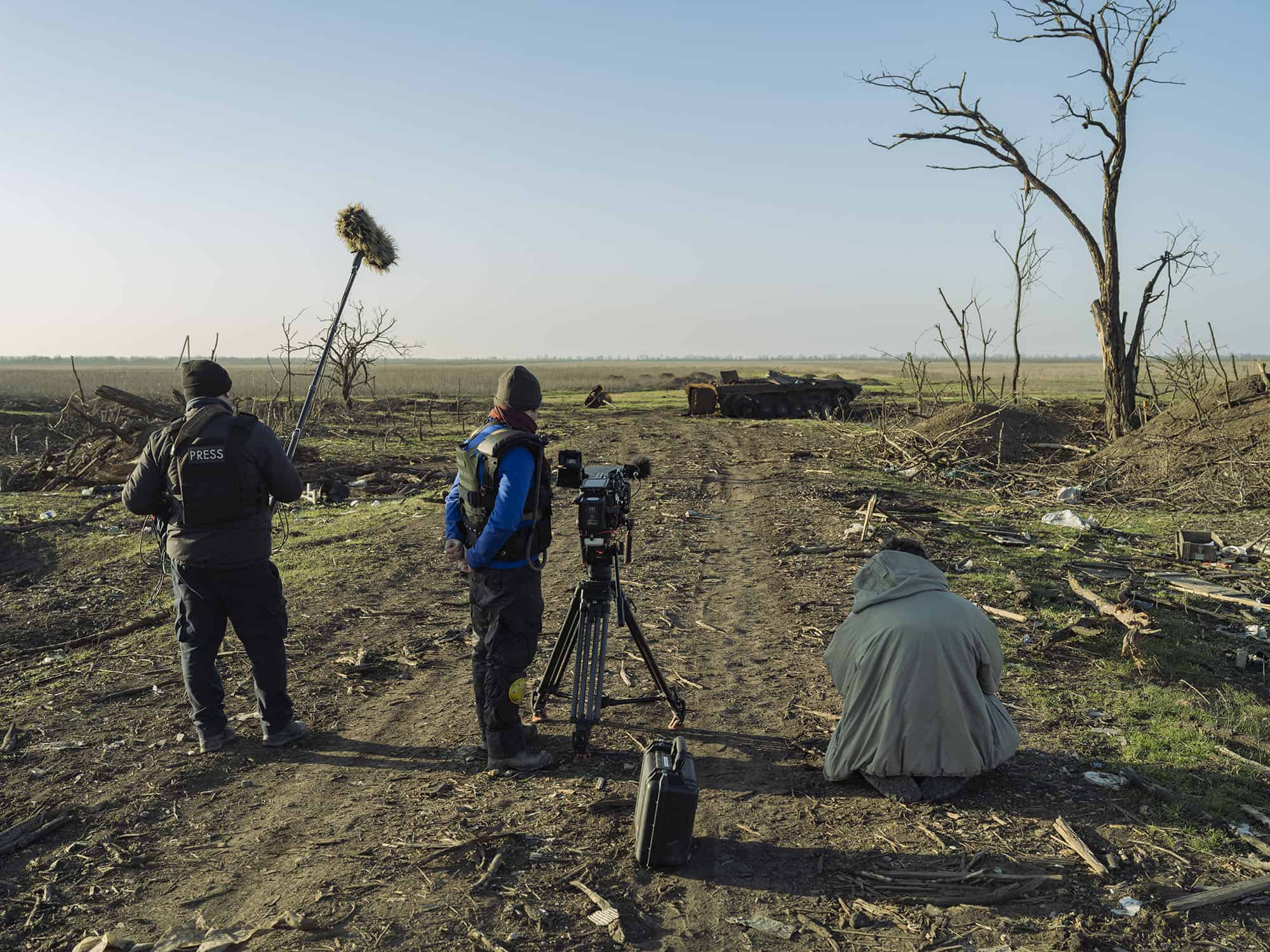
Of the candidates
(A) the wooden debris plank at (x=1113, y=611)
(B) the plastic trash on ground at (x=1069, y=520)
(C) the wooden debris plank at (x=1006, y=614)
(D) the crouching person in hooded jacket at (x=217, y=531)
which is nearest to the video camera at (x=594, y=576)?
(D) the crouching person in hooded jacket at (x=217, y=531)

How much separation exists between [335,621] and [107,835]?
364 cm

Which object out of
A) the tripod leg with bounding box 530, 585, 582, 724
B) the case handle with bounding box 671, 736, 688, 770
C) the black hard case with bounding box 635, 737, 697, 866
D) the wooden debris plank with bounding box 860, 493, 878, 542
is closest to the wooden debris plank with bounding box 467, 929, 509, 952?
the black hard case with bounding box 635, 737, 697, 866

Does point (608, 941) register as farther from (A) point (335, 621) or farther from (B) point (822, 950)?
(A) point (335, 621)

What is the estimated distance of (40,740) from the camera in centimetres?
536

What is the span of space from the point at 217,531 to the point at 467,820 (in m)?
2.19

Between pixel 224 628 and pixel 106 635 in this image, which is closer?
pixel 224 628

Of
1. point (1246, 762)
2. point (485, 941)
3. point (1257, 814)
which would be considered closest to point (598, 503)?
point (485, 941)

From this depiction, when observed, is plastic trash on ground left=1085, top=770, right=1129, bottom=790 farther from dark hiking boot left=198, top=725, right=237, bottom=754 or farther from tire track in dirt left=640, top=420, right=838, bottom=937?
dark hiking boot left=198, top=725, right=237, bottom=754

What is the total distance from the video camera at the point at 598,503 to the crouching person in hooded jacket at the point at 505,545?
5.9 inches

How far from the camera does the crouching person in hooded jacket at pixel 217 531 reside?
4844 mm

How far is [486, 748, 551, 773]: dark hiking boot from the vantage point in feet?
15.9

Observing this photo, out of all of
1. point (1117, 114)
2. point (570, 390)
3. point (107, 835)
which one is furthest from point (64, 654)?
point (570, 390)

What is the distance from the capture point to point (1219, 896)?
373 cm

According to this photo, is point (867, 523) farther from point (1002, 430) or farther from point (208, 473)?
point (1002, 430)
